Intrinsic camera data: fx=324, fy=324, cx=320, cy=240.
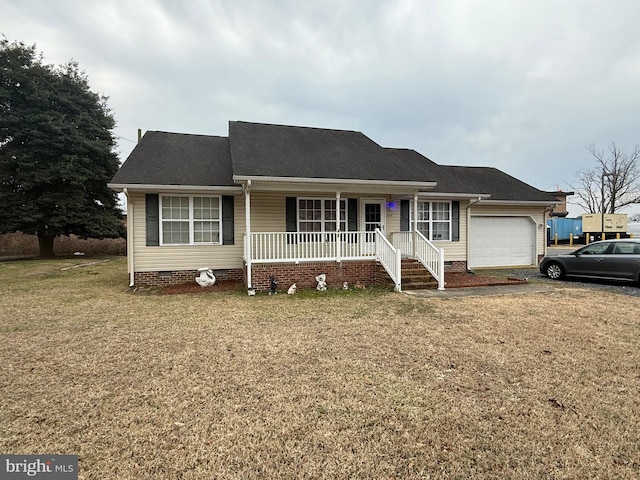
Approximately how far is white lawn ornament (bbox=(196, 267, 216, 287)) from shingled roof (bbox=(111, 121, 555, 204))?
264cm

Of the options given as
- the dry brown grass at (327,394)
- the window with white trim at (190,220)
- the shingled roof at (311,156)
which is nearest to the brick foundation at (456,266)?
the shingled roof at (311,156)

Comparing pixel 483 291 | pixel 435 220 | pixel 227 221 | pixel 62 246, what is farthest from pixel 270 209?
pixel 62 246

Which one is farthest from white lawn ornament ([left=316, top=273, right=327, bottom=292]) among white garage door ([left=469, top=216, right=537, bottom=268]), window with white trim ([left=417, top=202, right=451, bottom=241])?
white garage door ([left=469, top=216, right=537, bottom=268])

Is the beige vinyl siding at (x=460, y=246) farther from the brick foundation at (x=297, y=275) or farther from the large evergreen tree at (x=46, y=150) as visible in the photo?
the large evergreen tree at (x=46, y=150)

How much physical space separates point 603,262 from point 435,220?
16.9 ft

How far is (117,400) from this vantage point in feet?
10.3

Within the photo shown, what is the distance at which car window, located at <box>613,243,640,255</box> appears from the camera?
377 inches

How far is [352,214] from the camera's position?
440 inches

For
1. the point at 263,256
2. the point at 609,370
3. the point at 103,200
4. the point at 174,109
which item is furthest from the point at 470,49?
the point at 103,200

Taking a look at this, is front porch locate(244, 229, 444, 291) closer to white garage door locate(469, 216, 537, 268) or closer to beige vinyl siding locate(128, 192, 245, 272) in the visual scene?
beige vinyl siding locate(128, 192, 245, 272)

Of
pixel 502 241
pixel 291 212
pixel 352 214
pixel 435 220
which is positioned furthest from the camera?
pixel 502 241

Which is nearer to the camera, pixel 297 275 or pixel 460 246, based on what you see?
pixel 297 275

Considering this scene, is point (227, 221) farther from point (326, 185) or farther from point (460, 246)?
point (460, 246)

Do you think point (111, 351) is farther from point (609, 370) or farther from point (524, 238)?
point (524, 238)
